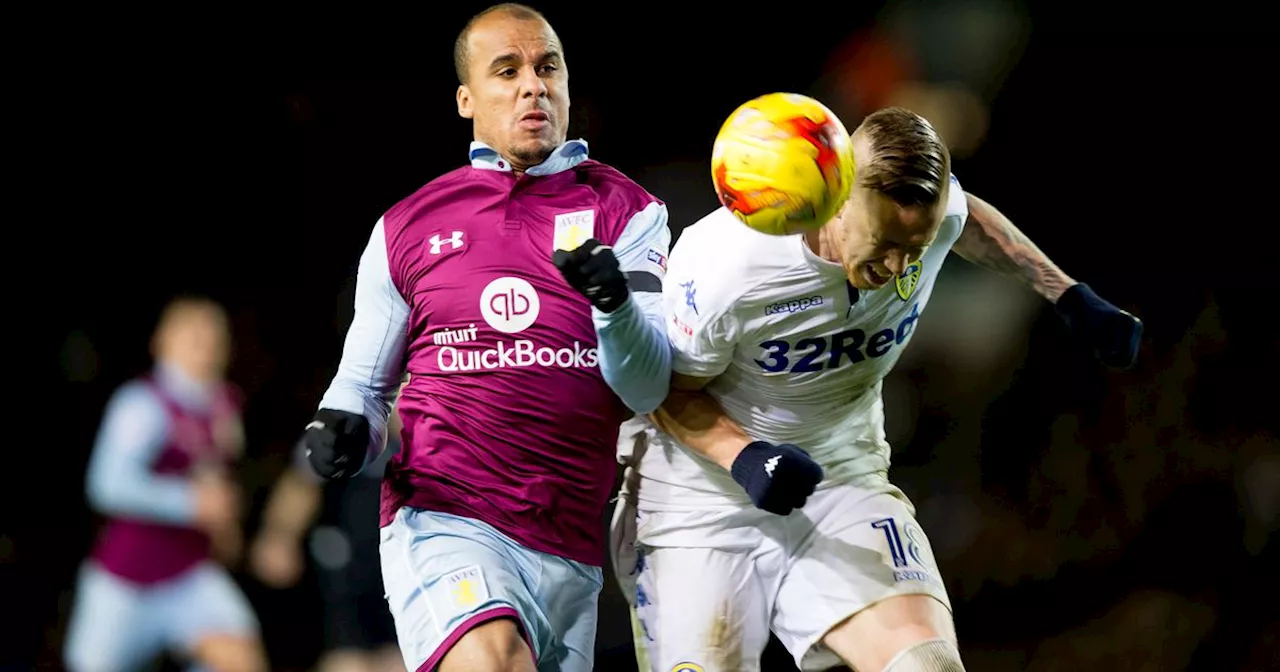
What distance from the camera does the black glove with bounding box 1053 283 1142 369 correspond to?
10.3ft

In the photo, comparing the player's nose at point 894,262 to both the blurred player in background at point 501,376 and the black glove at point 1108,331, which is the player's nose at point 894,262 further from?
the black glove at point 1108,331

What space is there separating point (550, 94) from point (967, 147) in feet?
12.6

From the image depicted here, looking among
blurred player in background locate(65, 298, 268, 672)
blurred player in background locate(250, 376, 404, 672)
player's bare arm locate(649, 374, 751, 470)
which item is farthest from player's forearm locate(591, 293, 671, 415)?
blurred player in background locate(65, 298, 268, 672)

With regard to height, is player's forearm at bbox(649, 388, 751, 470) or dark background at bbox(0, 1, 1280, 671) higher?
player's forearm at bbox(649, 388, 751, 470)

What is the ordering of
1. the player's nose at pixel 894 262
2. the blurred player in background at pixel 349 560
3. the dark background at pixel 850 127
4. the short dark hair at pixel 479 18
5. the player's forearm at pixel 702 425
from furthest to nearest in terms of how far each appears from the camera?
the dark background at pixel 850 127
the blurred player in background at pixel 349 560
the short dark hair at pixel 479 18
the player's forearm at pixel 702 425
the player's nose at pixel 894 262

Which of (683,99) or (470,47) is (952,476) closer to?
(683,99)

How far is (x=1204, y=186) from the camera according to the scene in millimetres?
6824

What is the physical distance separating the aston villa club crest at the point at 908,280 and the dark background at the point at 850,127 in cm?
317

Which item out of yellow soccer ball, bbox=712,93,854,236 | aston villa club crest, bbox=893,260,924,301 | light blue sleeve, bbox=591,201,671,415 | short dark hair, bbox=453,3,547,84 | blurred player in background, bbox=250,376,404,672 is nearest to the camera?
yellow soccer ball, bbox=712,93,854,236

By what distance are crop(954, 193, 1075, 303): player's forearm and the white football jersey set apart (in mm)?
165

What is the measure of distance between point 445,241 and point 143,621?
2684 mm

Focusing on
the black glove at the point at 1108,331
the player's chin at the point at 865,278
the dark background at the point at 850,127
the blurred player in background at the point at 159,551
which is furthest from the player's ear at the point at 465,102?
the dark background at the point at 850,127

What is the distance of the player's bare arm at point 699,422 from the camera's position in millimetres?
2996

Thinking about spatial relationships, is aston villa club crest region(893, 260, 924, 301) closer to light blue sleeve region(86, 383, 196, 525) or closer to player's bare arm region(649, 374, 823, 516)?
player's bare arm region(649, 374, 823, 516)
